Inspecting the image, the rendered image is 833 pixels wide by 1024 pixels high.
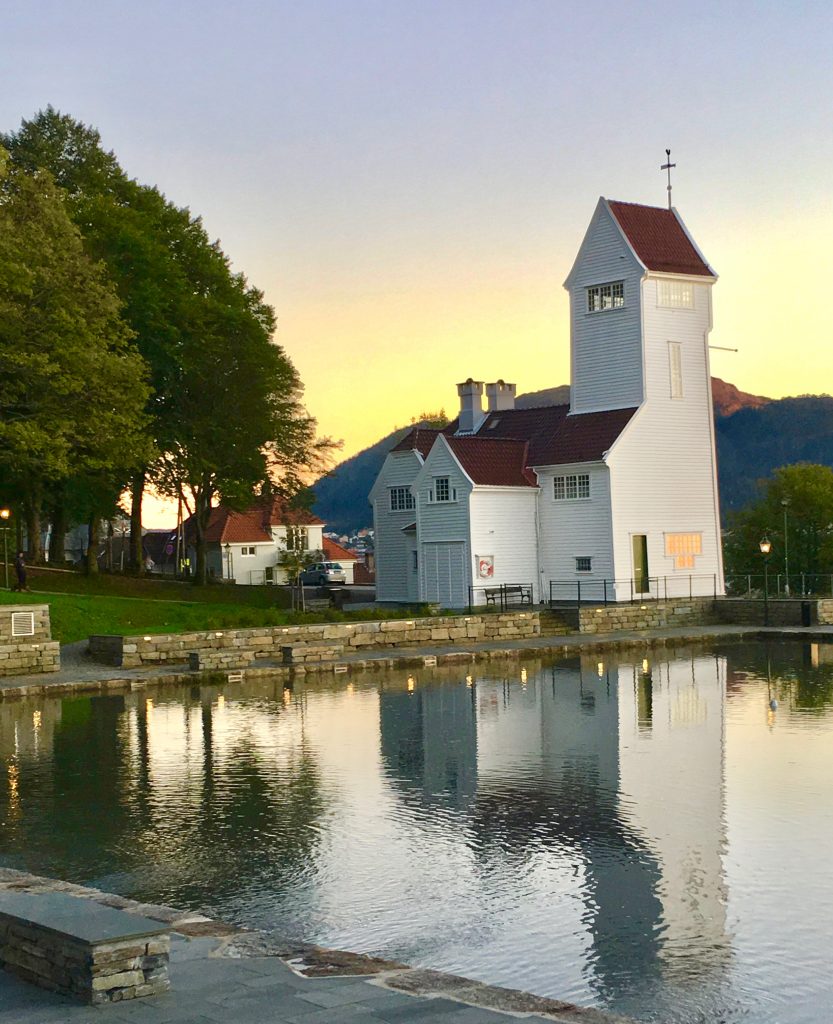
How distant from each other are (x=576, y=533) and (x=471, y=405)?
498 inches

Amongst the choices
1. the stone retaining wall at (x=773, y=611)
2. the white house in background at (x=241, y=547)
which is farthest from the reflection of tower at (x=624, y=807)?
the white house in background at (x=241, y=547)

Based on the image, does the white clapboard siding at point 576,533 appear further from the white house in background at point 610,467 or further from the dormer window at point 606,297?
the dormer window at point 606,297

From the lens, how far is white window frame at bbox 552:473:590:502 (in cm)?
5106

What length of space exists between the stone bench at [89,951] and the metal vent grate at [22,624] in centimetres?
2584

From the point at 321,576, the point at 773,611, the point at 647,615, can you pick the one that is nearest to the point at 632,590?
the point at 647,615

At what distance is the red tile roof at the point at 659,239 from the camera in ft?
170

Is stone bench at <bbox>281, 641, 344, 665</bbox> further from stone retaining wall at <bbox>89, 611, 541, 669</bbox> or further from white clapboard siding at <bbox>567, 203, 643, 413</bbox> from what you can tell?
white clapboard siding at <bbox>567, 203, 643, 413</bbox>

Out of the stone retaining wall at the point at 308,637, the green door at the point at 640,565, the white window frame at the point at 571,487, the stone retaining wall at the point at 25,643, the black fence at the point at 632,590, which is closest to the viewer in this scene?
the stone retaining wall at the point at 25,643

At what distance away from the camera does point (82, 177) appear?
188ft

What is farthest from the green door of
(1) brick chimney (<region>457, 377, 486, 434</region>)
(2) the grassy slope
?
(1) brick chimney (<region>457, 377, 486, 434</region>)

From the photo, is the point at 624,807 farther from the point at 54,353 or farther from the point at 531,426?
the point at 531,426

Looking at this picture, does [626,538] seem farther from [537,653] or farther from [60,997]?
[60,997]

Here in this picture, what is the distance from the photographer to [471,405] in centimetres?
6172

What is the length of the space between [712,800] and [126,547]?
104 meters
